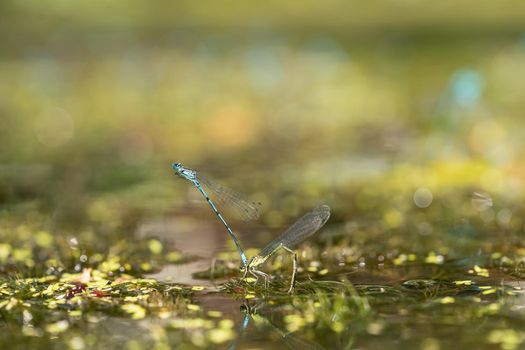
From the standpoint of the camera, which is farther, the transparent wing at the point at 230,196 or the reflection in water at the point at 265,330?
the transparent wing at the point at 230,196

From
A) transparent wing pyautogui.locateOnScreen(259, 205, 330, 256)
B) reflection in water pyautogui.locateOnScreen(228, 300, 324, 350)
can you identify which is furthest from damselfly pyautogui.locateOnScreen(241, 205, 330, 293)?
reflection in water pyautogui.locateOnScreen(228, 300, 324, 350)

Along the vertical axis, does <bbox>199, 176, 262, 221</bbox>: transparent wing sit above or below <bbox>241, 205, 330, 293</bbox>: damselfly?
above

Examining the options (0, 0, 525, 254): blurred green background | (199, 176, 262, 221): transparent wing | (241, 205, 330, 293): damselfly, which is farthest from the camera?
(0, 0, 525, 254): blurred green background

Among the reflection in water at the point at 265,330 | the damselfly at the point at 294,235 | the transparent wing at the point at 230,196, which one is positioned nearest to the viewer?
the reflection in water at the point at 265,330

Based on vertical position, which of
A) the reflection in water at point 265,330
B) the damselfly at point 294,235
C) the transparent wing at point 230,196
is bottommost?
the reflection in water at point 265,330

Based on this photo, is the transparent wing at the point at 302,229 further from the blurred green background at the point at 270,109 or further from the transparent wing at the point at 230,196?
the blurred green background at the point at 270,109

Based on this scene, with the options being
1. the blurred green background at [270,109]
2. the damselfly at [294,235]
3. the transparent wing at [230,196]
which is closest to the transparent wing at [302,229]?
the damselfly at [294,235]

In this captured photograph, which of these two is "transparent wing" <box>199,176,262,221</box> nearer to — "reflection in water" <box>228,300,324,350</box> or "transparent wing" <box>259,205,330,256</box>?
"transparent wing" <box>259,205,330,256</box>
